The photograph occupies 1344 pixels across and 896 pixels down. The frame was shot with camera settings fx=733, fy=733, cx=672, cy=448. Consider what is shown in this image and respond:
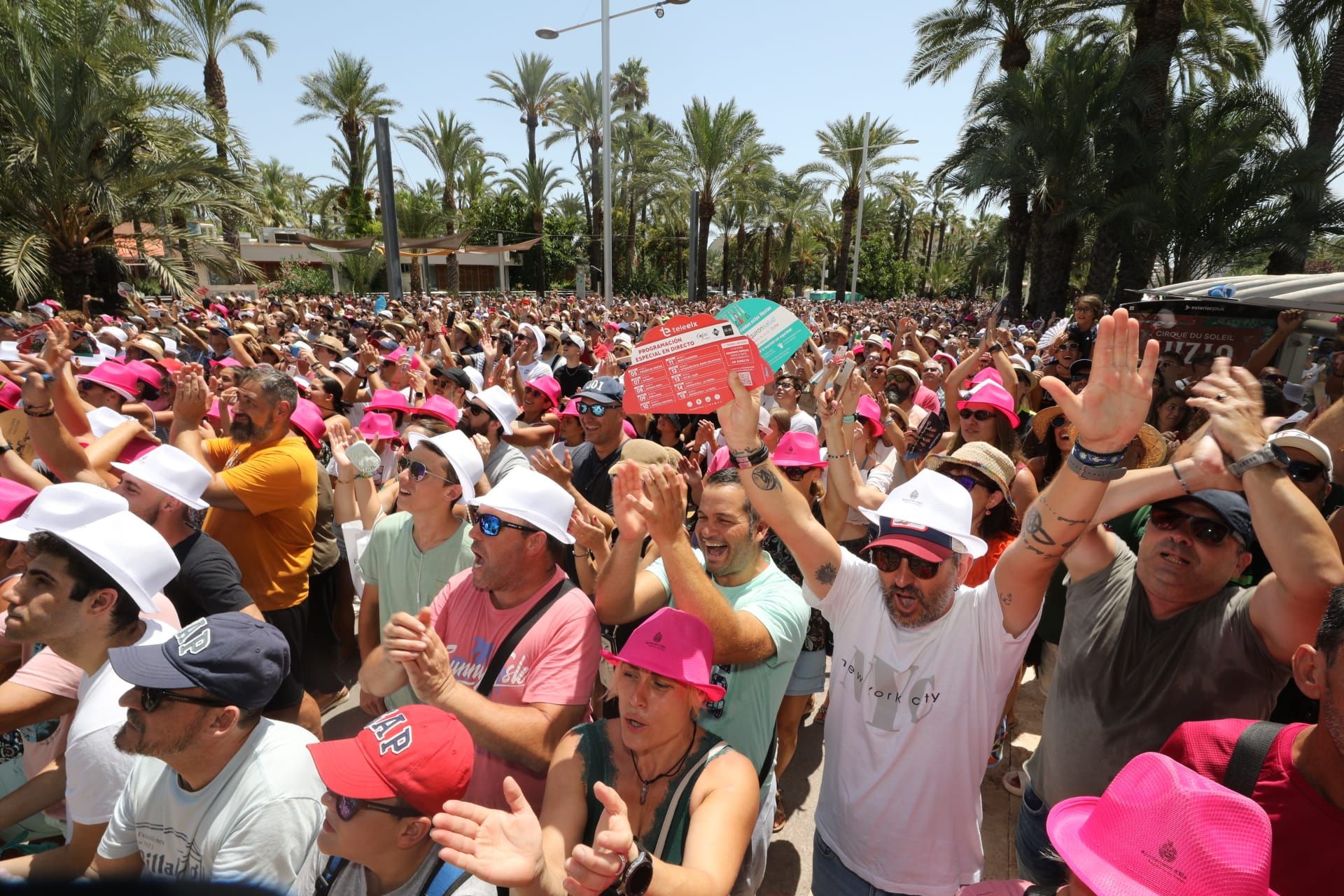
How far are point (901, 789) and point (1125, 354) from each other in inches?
53.1

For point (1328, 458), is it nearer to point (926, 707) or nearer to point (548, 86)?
point (926, 707)

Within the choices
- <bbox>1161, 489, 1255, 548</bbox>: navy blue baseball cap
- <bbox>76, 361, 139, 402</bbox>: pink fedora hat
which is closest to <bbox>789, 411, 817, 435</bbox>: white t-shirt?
<bbox>1161, 489, 1255, 548</bbox>: navy blue baseball cap

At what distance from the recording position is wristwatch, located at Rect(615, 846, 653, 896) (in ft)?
4.81

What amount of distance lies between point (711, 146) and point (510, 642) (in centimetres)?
3185

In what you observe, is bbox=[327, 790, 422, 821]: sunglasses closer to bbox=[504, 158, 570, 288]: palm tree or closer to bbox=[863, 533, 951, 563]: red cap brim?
bbox=[863, 533, 951, 563]: red cap brim

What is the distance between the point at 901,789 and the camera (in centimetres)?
214

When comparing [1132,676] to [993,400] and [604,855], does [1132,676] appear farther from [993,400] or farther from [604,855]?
[993,400]

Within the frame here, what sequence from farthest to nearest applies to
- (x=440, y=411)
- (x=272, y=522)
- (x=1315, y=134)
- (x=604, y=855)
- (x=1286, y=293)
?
(x=1315, y=134) < (x=1286, y=293) < (x=440, y=411) < (x=272, y=522) < (x=604, y=855)

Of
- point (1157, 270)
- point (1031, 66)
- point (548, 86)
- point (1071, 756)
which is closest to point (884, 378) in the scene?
point (1071, 756)

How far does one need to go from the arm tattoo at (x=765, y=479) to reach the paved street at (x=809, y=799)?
72.1 inches

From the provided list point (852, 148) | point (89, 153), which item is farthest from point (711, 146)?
point (89, 153)

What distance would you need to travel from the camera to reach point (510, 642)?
2404 mm

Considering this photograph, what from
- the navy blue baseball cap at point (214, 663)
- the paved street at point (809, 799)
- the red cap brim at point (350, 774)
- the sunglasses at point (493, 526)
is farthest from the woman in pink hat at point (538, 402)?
the red cap brim at point (350, 774)

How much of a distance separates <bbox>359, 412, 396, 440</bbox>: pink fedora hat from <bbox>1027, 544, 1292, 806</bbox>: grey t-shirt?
13.8 ft
